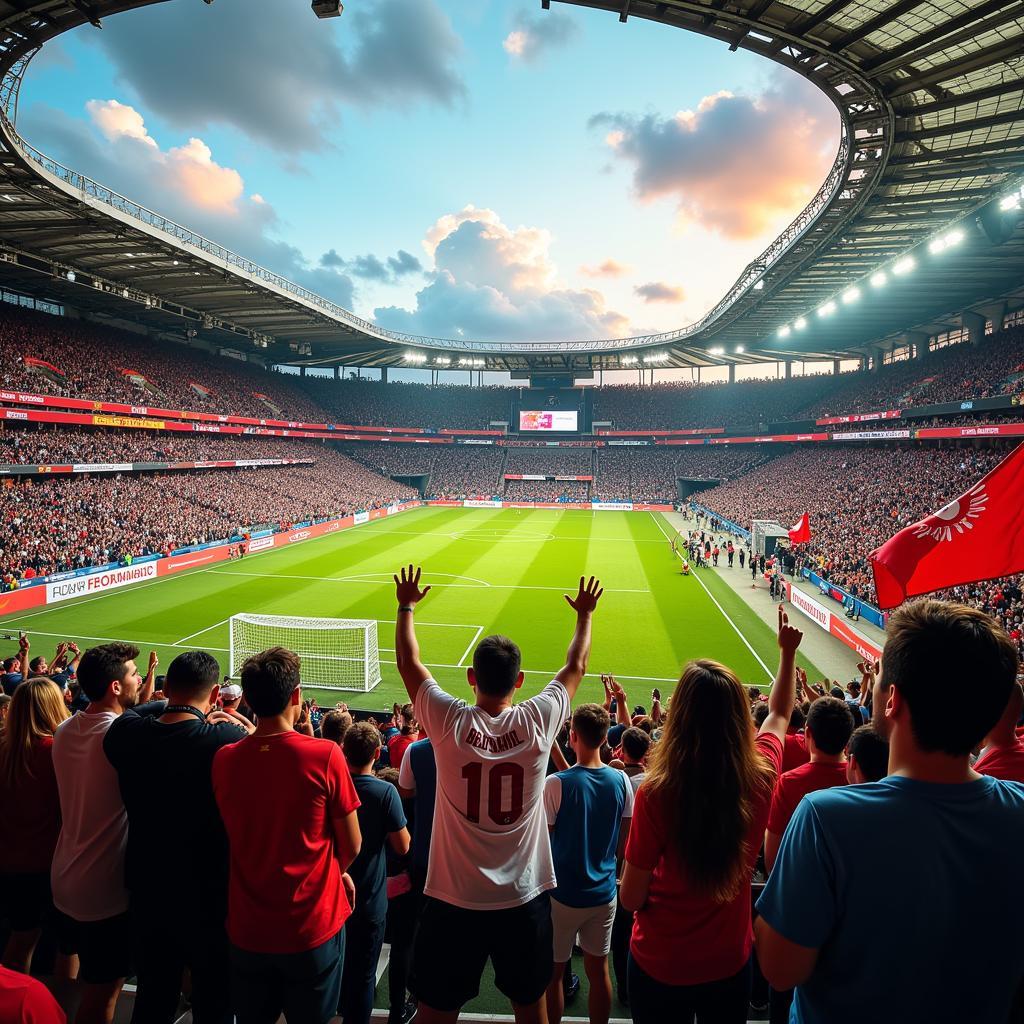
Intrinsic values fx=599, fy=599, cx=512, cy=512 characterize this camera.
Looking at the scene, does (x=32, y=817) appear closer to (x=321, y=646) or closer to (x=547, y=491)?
(x=321, y=646)

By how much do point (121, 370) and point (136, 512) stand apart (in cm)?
1660

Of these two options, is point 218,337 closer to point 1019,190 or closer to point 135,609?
point 135,609

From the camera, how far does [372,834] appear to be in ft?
12.0

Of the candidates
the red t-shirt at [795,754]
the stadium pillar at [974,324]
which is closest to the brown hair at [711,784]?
the red t-shirt at [795,754]

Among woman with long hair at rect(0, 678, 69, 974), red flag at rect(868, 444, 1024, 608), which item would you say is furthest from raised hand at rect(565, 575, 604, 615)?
red flag at rect(868, 444, 1024, 608)

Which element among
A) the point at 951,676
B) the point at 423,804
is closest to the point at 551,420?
the point at 423,804

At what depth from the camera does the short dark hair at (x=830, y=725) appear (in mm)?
3832

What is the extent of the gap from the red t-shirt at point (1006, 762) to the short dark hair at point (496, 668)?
9.25ft

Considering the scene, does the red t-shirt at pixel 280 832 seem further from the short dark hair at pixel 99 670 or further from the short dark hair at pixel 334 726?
the short dark hair at pixel 334 726

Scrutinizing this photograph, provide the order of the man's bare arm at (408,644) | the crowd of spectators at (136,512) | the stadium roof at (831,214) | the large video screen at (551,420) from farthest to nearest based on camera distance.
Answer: the large video screen at (551,420) → the crowd of spectators at (136,512) → the stadium roof at (831,214) → the man's bare arm at (408,644)

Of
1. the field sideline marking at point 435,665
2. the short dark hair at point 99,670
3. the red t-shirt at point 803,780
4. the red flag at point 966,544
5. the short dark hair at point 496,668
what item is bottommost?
the field sideline marking at point 435,665

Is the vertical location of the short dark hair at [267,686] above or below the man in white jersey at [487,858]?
above

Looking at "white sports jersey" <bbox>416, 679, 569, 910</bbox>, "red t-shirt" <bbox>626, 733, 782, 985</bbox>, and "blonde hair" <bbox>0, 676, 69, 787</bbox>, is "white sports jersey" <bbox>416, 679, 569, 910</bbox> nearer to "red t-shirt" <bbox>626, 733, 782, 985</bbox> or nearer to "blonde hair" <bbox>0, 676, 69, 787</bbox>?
"red t-shirt" <bbox>626, 733, 782, 985</bbox>

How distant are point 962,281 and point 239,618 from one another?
1683 inches
